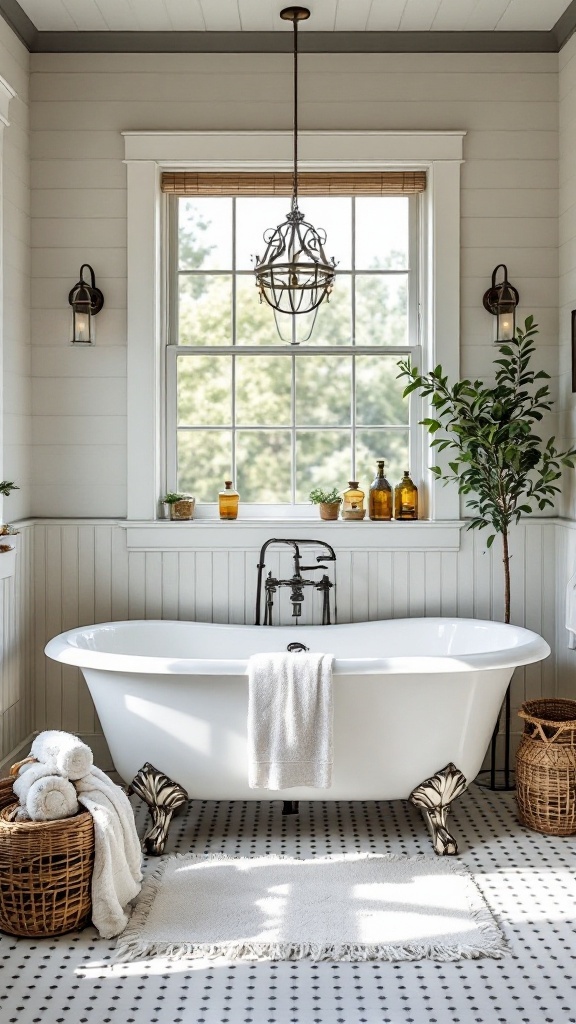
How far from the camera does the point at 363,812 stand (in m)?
3.49

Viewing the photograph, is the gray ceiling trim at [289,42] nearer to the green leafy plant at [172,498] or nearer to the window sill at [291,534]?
the green leafy plant at [172,498]

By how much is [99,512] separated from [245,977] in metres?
2.12

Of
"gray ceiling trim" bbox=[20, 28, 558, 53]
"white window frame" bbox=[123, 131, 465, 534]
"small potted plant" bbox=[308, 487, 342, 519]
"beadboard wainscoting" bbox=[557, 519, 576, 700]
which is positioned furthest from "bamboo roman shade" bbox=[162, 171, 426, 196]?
"beadboard wainscoting" bbox=[557, 519, 576, 700]

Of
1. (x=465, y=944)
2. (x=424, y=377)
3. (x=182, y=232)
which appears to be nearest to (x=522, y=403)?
(x=424, y=377)

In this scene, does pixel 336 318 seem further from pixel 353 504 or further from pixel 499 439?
pixel 499 439

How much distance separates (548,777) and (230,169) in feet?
9.03

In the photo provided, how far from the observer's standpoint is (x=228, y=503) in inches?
157

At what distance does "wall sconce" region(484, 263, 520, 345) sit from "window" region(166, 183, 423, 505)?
14.4 inches

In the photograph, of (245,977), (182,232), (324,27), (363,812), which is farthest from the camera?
(182,232)

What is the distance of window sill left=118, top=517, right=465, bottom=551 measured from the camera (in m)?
3.91

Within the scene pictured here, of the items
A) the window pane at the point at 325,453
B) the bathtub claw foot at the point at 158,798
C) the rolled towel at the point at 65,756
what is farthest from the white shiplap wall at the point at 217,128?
the rolled towel at the point at 65,756

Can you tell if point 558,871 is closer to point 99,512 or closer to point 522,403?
point 522,403

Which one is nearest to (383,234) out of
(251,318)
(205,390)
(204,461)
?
(251,318)

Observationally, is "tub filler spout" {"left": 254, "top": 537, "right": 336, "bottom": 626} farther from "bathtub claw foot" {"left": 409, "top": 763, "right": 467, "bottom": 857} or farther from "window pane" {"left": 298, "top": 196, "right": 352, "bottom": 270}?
"window pane" {"left": 298, "top": 196, "right": 352, "bottom": 270}
